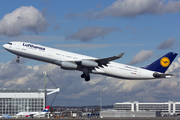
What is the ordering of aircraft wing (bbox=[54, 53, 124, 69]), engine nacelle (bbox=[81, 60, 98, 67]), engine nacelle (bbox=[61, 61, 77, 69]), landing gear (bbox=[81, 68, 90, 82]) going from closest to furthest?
engine nacelle (bbox=[61, 61, 77, 69]) < aircraft wing (bbox=[54, 53, 124, 69]) < engine nacelle (bbox=[81, 60, 98, 67]) < landing gear (bbox=[81, 68, 90, 82])

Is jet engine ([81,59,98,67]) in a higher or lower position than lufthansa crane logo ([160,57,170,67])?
lower

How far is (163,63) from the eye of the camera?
66.6 metres

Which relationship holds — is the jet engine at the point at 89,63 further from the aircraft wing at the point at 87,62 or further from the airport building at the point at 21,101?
the airport building at the point at 21,101

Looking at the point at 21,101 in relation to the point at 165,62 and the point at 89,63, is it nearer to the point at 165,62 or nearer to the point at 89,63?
the point at 89,63

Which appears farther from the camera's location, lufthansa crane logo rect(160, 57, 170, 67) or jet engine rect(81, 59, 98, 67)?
lufthansa crane logo rect(160, 57, 170, 67)

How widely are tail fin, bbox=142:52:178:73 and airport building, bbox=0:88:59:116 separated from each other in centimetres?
6625

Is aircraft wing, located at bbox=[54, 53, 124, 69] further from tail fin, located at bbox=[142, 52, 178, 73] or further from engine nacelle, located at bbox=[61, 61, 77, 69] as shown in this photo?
tail fin, located at bbox=[142, 52, 178, 73]

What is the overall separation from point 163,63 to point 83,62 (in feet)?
71.0

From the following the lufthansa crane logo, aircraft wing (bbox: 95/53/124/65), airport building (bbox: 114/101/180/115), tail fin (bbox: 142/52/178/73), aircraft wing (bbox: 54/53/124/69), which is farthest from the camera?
airport building (bbox: 114/101/180/115)


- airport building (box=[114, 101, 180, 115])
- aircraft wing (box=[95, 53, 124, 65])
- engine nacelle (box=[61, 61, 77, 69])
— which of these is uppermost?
aircraft wing (box=[95, 53, 124, 65])

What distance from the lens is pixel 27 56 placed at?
57.0 m

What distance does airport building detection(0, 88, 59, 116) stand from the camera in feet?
381

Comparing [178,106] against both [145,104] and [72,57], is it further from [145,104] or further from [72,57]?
[72,57]

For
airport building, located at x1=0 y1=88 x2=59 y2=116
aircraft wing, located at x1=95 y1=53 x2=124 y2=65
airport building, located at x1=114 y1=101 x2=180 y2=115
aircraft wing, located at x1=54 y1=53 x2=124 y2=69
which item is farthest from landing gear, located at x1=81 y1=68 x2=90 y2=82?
airport building, located at x1=114 y1=101 x2=180 y2=115
